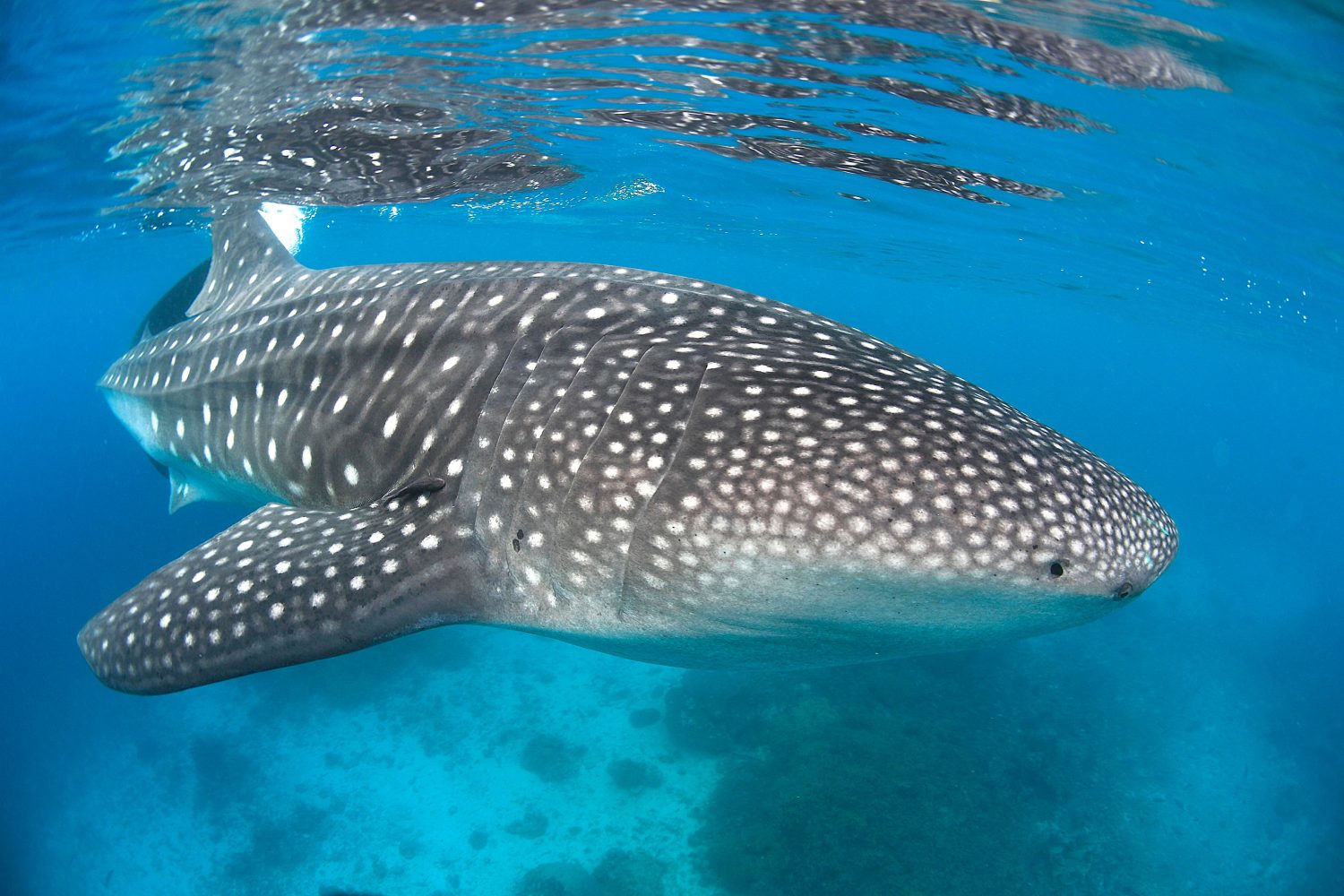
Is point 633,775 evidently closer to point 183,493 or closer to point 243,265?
point 183,493

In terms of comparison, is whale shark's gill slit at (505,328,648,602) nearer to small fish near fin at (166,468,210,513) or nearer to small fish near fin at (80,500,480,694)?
small fish near fin at (80,500,480,694)

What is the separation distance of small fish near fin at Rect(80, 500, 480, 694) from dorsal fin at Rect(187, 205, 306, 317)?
129 inches

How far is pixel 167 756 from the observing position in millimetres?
13969

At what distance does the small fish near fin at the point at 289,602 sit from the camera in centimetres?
309

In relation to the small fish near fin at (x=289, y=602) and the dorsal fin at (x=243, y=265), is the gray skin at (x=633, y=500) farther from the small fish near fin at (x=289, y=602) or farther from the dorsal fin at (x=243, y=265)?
the dorsal fin at (x=243, y=265)

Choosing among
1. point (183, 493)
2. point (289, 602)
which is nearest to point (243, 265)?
point (183, 493)

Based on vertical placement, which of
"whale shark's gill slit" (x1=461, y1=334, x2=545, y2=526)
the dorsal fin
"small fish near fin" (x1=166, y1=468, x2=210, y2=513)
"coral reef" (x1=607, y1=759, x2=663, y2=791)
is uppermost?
"whale shark's gill slit" (x1=461, y1=334, x2=545, y2=526)

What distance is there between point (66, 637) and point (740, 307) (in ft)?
80.6

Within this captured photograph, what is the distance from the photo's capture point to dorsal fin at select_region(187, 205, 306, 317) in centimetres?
657

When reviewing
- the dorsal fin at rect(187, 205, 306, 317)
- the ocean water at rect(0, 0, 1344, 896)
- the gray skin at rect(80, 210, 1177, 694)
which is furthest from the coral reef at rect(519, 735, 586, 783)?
the gray skin at rect(80, 210, 1177, 694)

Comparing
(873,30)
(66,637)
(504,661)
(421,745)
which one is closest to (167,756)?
(421,745)

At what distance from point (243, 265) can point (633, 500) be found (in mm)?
6149

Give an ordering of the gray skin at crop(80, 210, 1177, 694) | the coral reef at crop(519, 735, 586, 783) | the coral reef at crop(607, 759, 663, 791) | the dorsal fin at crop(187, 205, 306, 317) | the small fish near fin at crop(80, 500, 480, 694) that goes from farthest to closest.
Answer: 1. the coral reef at crop(519, 735, 586, 783)
2. the coral reef at crop(607, 759, 663, 791)
3. the dorsal fin at crop(187, 205, 306, 317)
4. the small fish near fin at crop(80, 500, 480, 694)
5. the gray skin at crop(80, 210, 1177, 694)

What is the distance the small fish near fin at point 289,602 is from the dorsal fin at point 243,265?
129 inches
